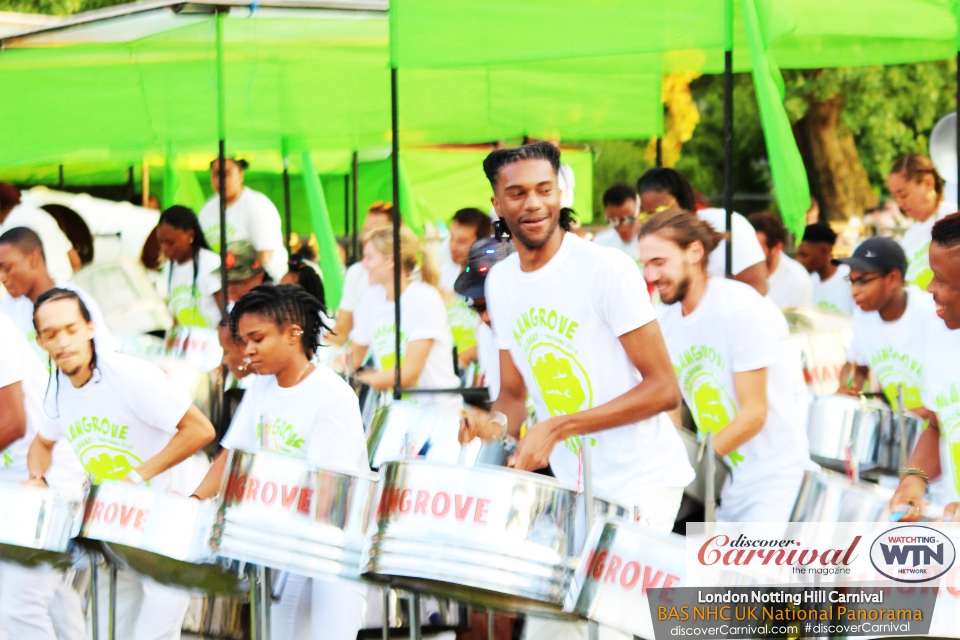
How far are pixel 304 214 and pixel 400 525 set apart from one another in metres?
7.67

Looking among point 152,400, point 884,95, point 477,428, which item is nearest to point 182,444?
point 152,400

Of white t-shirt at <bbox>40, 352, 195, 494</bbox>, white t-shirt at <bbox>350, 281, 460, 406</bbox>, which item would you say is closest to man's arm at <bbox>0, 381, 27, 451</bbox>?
white t-shirt at <bbox>40, 352, 195, 494</bbox>

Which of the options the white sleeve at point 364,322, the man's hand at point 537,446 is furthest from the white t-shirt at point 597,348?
the white sleeve at point 364,322

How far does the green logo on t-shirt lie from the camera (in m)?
2.96

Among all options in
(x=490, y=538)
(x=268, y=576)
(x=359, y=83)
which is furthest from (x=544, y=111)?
(x=490, y=538)

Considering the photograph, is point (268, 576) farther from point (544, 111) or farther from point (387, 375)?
point (544, 111)

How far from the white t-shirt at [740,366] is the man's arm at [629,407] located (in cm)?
56

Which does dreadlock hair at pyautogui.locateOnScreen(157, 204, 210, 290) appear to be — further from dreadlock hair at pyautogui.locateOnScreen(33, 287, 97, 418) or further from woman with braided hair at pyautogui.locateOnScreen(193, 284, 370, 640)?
woman with braided hair at pyautogui.locateOnScreen(193, 284, 370, 640)

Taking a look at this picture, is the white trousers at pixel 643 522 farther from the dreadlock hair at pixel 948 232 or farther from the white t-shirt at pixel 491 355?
the white t-shirt at pixel 491 355

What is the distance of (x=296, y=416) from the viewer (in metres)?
2.64

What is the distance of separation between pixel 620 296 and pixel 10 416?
165 centimetres

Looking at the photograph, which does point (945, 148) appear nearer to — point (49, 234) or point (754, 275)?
point (754, 275)

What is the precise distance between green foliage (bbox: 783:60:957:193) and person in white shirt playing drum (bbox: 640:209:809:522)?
8.59m

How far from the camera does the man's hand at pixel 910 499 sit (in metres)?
1.74
